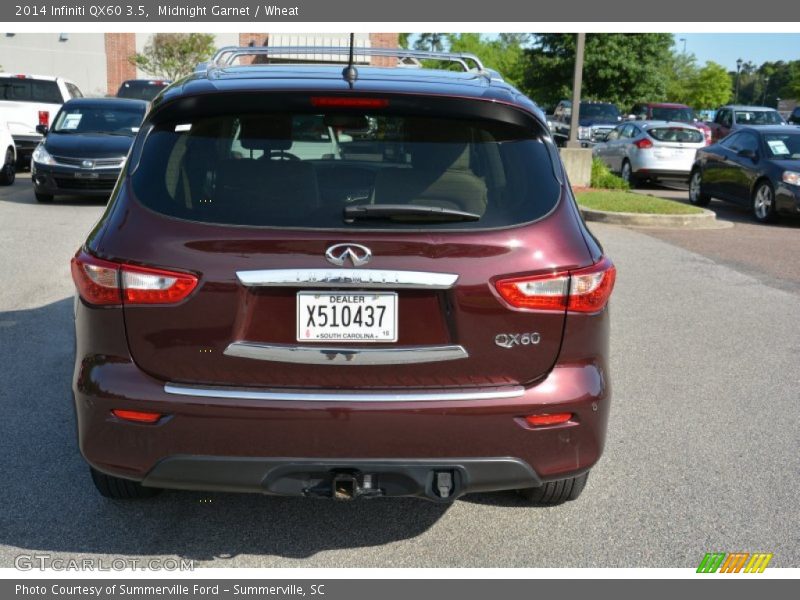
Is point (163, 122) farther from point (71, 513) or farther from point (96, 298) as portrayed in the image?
point (71, 513)

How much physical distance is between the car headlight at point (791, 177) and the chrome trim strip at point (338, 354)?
524 inches

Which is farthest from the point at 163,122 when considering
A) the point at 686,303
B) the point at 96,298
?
the point at 686,303

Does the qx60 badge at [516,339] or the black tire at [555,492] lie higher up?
the qx60 badge at [516,339]

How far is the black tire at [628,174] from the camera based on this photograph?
2162 cm

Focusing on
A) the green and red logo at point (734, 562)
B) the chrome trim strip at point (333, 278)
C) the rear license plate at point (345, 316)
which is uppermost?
the chrome trim strip at point (333, 278)

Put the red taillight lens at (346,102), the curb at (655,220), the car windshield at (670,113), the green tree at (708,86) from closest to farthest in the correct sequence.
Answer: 1. the red taillight lens at (346,102)
2. the curb at (655,220)
3. the car windshield at (670,113)
4. the green tree at (708,86)

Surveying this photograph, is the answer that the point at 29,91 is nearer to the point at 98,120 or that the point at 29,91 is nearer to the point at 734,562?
the point at 98,120

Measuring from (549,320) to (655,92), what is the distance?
54.6 meters

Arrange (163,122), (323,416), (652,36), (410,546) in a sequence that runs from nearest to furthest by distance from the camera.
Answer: (323,416)
(163,122)
(410,546)
(652,36)

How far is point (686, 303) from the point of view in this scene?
9016mm

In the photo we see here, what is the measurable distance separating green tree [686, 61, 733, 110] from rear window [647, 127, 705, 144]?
7001 centimetres

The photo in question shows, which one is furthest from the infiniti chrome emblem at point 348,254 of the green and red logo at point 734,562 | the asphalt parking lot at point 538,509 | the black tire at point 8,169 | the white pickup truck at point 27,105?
the white pickup truck at point 27,105

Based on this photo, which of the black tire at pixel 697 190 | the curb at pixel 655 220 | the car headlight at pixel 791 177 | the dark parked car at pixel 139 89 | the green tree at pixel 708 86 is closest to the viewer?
the curb at pixel 655 220

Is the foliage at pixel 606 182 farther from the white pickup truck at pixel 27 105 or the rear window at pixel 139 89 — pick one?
the rear window at pixel 139 89
